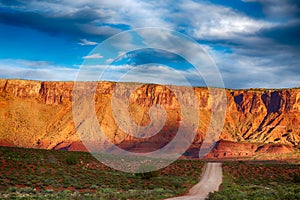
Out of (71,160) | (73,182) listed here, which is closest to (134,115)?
(71,160)

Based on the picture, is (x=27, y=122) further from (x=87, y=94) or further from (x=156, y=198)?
(x=156, y=198)

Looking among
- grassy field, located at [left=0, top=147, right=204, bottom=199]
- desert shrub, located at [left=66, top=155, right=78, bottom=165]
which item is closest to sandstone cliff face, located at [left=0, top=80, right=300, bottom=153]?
desert shrub, located at [left=66, top=155, right=78, bottom=165]

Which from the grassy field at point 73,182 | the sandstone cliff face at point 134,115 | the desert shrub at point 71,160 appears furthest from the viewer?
the sandstone cliff face at point 134,115

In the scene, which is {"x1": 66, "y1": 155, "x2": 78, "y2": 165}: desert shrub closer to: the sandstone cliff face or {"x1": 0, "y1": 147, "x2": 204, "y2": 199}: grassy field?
{"x1": 0, "y1": 147, "x2": 204, "y2": 199}: grassy field

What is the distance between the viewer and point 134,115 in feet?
489

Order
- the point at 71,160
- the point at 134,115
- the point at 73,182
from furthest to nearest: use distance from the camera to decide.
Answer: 1. the point at 134,115
2. the point at 71,160
3. the point at 73,182

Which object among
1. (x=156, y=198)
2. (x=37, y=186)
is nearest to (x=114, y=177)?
(x=37, y=186)

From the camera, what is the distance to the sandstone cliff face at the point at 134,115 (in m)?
136

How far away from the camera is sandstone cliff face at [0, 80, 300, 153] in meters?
136

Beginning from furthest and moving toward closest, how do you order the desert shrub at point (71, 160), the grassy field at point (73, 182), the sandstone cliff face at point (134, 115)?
the sandstone cliff face at point (134, 115) < the desert shrub at point (71, 160) < the grassy field at point (73, 182)

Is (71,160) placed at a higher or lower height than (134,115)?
lower

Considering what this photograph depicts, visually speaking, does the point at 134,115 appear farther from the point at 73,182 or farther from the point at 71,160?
the point at 73,182

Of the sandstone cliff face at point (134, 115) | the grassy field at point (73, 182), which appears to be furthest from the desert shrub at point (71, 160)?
the sandstone cliff face at point (134, 115)

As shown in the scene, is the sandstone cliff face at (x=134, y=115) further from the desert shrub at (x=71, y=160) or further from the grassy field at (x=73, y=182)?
the grassy field at (x=73, y=182)
